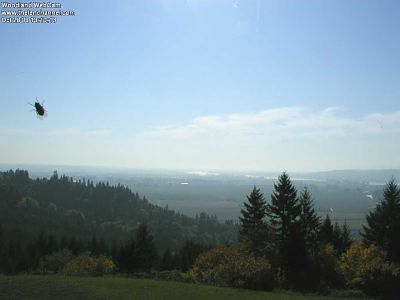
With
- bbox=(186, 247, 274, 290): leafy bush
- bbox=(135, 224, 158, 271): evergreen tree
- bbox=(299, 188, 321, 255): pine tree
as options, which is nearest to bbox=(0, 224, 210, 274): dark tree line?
bbox=(135, 224, 158, 271): evergreen tree

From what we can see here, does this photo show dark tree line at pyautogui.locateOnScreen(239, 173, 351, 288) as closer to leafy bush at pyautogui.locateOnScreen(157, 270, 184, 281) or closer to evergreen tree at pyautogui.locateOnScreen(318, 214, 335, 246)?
evergreen tree at pyautogui.locateOnScreen(318, 214, 335, 246)

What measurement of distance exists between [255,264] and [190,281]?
4.82m

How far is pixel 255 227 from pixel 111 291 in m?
25.7

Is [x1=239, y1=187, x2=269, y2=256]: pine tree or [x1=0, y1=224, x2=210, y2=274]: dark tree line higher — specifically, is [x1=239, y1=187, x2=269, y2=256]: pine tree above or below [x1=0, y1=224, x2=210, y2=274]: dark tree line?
above

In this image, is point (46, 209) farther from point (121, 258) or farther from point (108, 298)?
point (108, 298)

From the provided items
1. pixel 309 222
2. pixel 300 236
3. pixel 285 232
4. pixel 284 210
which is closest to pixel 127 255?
pixel 285 232

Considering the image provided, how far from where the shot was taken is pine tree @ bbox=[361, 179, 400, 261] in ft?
162

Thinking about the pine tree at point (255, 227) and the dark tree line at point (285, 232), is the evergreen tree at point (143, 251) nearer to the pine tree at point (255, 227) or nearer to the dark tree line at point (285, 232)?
the dark tree line at point (285, 232)

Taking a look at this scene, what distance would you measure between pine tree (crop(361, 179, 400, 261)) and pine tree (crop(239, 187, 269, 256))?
14.2 metres

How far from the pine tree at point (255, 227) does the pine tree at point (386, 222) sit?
1423 centimetres

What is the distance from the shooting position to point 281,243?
40562 mm

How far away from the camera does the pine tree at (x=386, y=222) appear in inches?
1949

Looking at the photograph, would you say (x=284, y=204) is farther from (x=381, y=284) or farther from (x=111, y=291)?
(x=111, y=291)

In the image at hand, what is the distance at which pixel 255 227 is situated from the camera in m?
47.4
